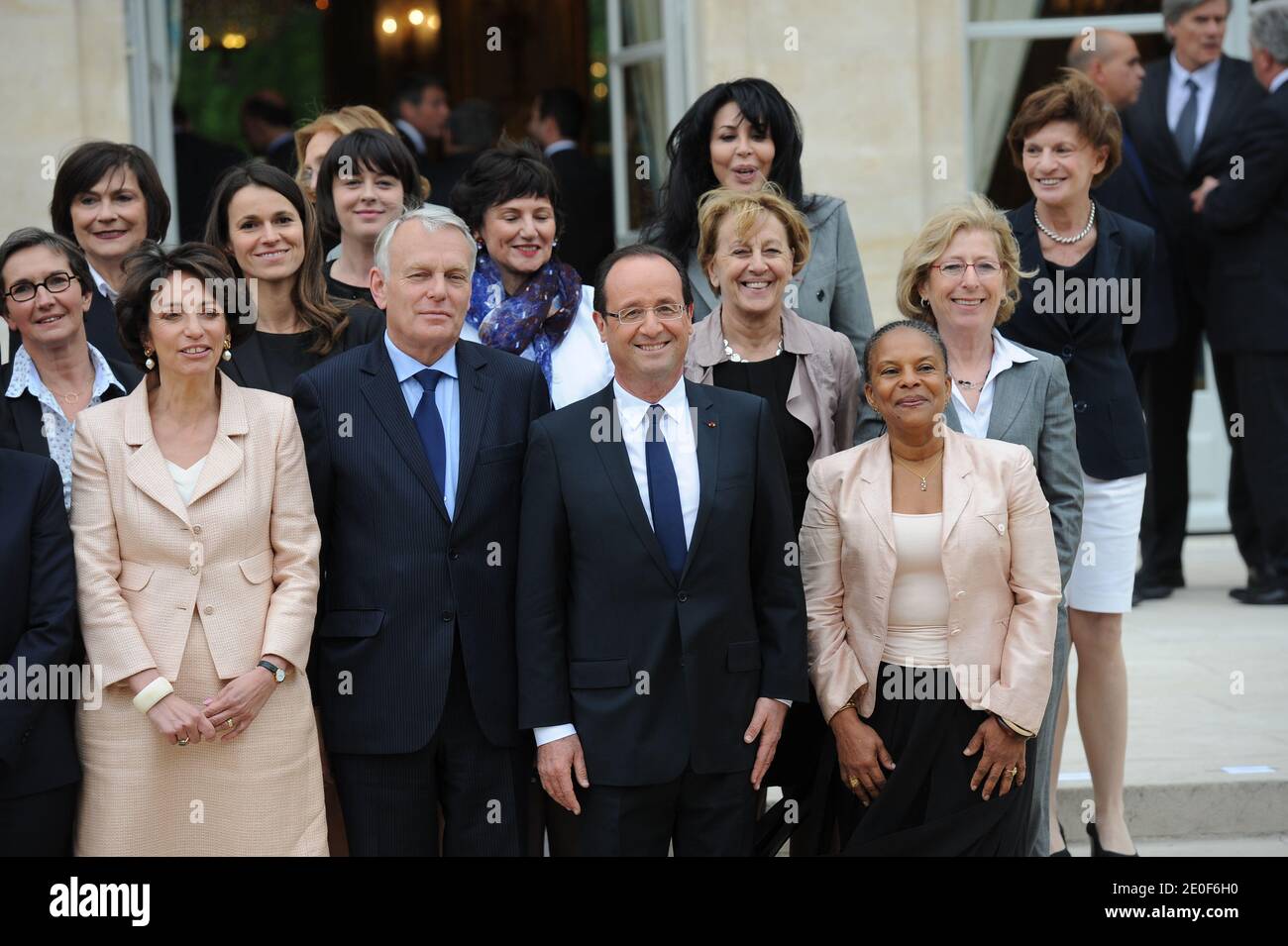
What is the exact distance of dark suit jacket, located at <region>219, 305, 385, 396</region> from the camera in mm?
4480

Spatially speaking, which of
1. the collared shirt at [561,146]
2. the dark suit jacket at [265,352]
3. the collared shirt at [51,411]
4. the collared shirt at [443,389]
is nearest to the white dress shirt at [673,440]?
the collared shirt at [443,389]

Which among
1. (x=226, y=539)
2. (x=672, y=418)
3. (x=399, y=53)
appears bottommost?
(x=226, y=539)

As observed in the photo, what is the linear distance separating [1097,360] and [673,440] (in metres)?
1.74

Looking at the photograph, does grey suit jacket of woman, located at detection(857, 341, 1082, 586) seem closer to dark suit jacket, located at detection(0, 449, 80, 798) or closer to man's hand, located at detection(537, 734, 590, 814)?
man's hand, located at detection(537, 734, 590, 814)

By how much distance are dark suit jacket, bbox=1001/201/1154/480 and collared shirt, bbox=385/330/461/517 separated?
194 centimetres

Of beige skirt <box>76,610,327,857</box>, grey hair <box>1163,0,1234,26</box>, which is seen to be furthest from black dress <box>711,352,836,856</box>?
grey hair <box>1163,0,1234,26</box>

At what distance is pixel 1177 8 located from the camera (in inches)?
311

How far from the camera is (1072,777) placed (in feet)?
18.7

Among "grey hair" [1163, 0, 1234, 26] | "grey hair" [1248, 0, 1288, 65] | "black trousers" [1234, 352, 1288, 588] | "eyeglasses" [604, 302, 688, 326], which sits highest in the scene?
"grey hair" [1163, 0, 1234, 26]

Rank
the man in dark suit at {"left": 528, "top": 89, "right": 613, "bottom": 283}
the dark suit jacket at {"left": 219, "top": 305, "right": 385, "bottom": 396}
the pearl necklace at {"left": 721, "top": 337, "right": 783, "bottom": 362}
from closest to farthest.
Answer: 1. the dark suit jacket at {"left": 219, "top": 305, "right": 385, "bottom": 396}
2. the pearl necklace at {"left": 721, "top": 337, "right": 783, "bottom": 362}
3. the man in dark suit at {"left": 528, "top": 89, "right": 613, "bottom": 283}

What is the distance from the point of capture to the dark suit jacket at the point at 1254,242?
7.47m
